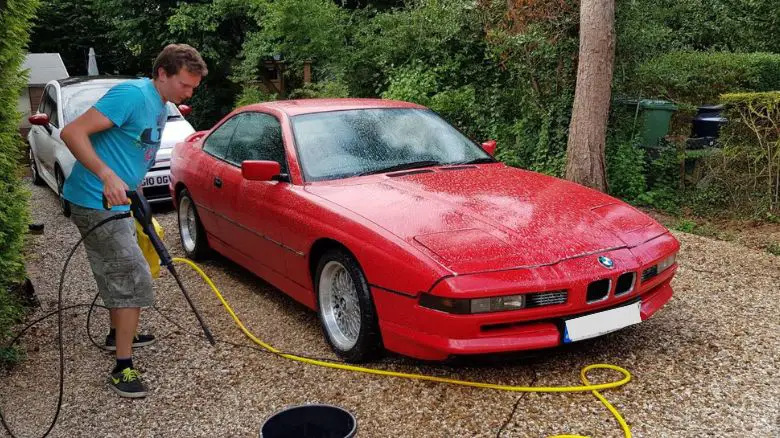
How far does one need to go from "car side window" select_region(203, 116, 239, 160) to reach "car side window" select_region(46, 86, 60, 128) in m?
3.58

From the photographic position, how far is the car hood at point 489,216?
3.46 m

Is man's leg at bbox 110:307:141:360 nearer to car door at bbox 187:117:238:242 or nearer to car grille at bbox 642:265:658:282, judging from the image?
car door at bbox 187:117:238:242

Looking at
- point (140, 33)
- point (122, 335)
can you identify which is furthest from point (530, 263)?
point (140, 33)

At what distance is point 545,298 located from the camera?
3.35 metres

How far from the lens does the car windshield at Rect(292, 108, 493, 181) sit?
4547 millimetres

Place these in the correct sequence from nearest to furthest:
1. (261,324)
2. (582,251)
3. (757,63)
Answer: (582,251) → (261,324) → (757,63)

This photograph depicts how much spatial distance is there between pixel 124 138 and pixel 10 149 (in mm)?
1153

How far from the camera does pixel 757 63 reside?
33.6 feet

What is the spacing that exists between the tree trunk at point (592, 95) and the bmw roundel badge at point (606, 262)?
14.4 ft

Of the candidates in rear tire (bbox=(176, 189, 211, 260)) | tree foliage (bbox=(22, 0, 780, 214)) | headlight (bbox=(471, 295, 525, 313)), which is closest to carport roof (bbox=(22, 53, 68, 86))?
tree foliage (bbox=(22, 0, 780, 214))

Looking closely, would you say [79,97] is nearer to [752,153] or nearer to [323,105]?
[323,105]

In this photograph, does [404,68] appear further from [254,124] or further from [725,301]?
[725,301]

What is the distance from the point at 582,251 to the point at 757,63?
27.8ft

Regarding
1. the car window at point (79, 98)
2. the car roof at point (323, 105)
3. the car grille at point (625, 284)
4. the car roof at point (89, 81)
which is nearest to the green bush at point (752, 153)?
the car roof at point (323, 105)
